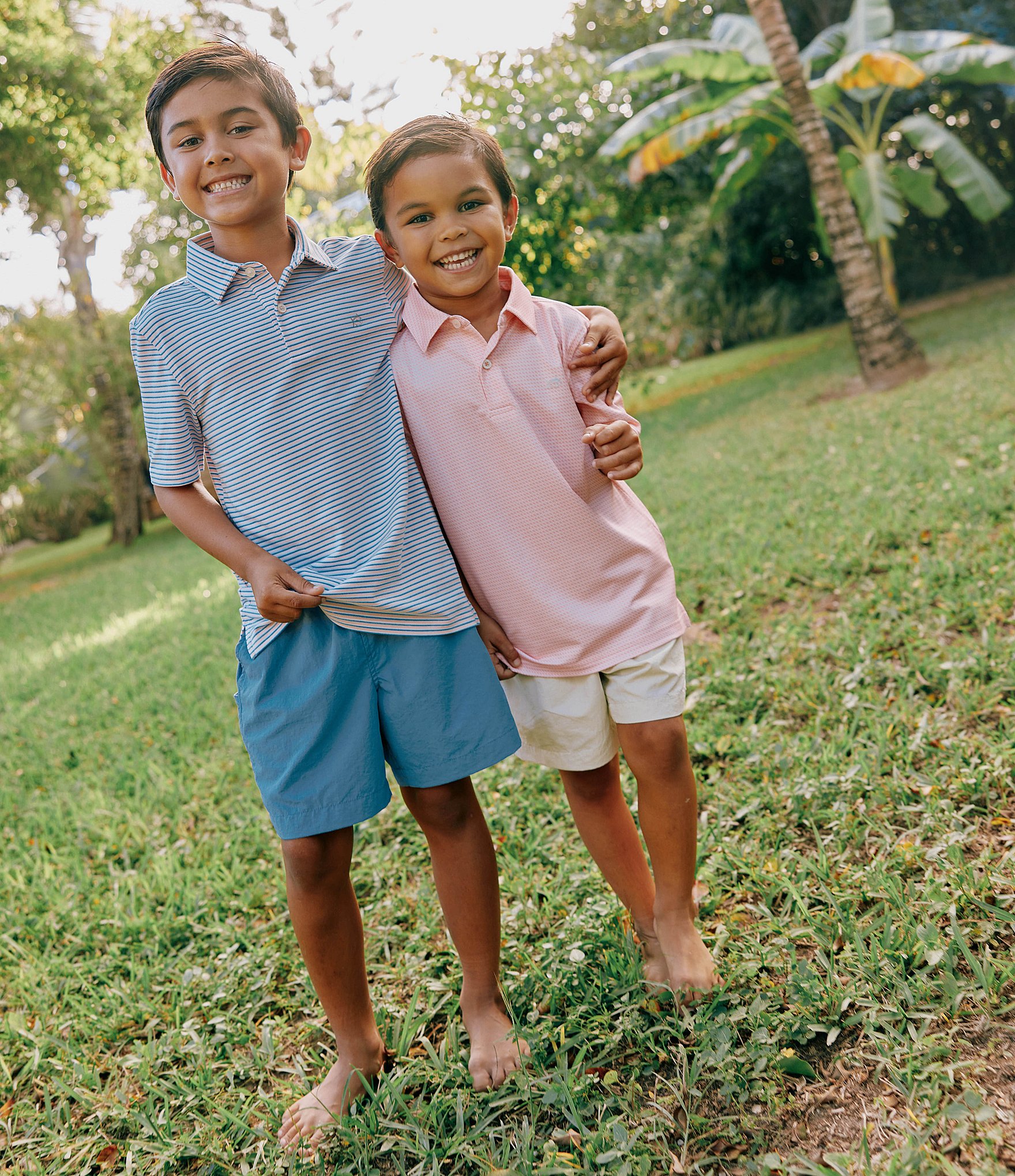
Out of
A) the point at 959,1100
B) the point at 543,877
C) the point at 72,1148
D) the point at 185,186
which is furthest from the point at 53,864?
the point at 959,1100

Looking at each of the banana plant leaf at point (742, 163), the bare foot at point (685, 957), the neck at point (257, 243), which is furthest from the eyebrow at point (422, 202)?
the banana plant leaf at point (742, 163)

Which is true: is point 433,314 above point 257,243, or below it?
below

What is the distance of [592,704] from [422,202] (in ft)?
3.38

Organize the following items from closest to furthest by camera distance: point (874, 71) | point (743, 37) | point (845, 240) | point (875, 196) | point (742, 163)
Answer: point (845, 240) < point (874, 71) < point (875, 196) < point (743, 37) < point (742, 163)

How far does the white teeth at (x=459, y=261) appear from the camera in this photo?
1892 mm

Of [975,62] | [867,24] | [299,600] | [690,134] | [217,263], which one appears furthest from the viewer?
[867,24]

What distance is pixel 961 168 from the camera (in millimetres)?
11117

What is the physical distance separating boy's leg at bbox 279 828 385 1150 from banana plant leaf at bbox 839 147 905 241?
418 inches

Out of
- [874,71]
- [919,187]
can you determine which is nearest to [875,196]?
[874,71]

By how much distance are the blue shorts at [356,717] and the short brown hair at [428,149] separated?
85cm

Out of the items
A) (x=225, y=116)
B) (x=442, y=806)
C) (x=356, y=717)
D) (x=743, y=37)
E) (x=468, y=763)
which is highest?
(x=743, y=37)

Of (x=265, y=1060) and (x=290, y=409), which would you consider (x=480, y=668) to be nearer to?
(x=290, y=409)

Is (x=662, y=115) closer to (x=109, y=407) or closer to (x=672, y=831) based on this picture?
(x=109, y=407)

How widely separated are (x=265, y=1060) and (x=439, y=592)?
1186mm
